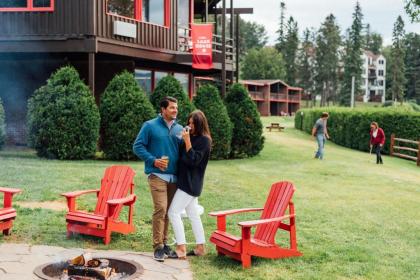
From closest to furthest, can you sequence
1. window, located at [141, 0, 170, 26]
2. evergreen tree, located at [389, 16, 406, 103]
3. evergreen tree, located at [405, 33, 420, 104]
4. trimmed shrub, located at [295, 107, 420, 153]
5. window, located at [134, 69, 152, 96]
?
window, located at [141, 0, 170, 26]
window, located at [134, 69, 152, 96]
trimmed shrub, located at [295, 107, 420, 153]
evergreen tree, located at [389, 16, 406, 103]
evergreen tree, located at [405, 33, 420, 104]

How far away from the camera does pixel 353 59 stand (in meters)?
92.2

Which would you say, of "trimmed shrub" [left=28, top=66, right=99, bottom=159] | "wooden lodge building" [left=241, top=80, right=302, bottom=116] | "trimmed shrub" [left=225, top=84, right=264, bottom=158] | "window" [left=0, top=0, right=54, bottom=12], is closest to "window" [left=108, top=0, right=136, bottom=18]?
"window" [left=0, top=0, right=54, bottom=12]

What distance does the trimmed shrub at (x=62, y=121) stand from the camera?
16.0 metres

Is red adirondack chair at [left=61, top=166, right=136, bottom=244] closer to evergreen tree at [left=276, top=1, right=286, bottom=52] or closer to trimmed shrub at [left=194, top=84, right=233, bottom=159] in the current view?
trimmed shrub at [left=194, top=84, right=233, bottom=159]

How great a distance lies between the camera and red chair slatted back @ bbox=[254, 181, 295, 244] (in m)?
7.39

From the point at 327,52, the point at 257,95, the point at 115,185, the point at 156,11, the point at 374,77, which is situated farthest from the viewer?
the point at 374,77

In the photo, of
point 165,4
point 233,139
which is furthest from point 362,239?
point 165,4

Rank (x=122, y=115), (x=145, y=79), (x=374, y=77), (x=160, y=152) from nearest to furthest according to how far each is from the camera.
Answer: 1. (x=160, y=152)
2. (x=122, y=115)
3. (x=145, y=79)
4. (x=374, y=77)

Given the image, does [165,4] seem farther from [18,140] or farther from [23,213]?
[23,213]

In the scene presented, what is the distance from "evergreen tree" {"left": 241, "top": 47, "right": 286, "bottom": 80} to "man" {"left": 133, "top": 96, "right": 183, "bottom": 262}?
79.5m

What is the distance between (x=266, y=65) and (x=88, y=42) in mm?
69232

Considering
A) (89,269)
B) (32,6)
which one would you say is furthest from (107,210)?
(32,6)

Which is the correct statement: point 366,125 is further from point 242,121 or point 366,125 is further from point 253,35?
point 253,35

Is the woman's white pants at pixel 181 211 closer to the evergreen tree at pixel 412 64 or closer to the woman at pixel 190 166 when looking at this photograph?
the woman at pixel 190 166
